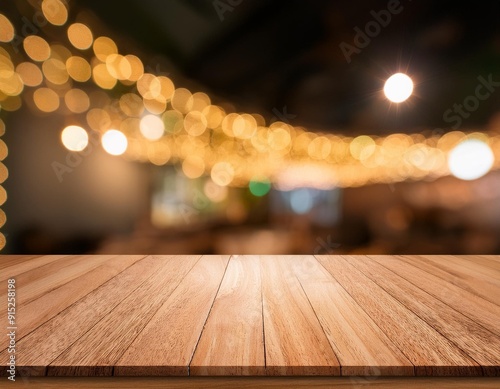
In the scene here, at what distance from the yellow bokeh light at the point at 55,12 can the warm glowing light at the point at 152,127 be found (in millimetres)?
546

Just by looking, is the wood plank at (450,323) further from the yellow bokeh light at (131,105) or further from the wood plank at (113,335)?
the yellow bokeh light at (131,105)

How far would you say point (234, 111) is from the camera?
166 centimetres

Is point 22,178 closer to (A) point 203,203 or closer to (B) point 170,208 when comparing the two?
(B) point 170,208

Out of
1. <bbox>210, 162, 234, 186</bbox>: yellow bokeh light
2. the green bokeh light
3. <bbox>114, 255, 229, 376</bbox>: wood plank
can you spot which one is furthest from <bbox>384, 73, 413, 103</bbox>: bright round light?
<bbox>114, 255, 229, 376</bbox>: wood plank

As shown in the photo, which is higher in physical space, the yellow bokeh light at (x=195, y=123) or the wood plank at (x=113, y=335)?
the yellow bokeh light at (x=195, y=123)

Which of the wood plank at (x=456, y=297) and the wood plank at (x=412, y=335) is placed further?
the wood plank at (x=456, y=297)

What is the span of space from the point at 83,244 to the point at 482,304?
1.56 metres

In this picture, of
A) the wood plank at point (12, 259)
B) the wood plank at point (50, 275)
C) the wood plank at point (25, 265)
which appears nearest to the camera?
the wood plank at point (50, 275)

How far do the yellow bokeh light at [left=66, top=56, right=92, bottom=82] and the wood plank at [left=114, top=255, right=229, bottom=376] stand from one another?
1068 millimetres

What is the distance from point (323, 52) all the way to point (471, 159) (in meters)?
0.87

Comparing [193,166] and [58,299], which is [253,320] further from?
[193,166]

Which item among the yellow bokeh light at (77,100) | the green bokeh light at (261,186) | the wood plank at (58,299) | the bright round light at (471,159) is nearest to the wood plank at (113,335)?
the wood plank at (58,299)

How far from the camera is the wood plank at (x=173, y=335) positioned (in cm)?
63

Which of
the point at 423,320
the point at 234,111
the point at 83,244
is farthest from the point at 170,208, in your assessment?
the point at 423,320
